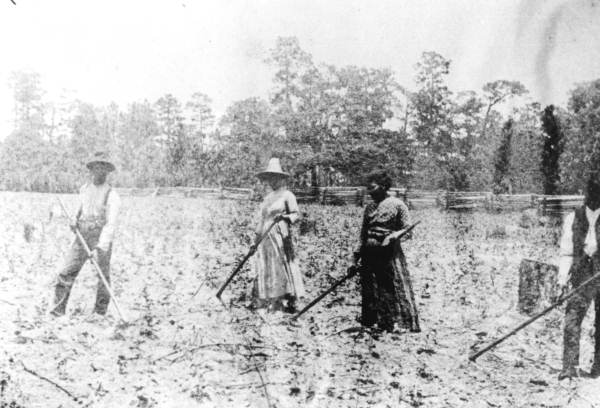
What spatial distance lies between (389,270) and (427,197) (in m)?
13.1

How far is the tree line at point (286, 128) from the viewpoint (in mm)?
6461

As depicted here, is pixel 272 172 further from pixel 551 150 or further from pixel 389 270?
pixel 551 150

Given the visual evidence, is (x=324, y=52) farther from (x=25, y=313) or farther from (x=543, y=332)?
(x=25, y=313)

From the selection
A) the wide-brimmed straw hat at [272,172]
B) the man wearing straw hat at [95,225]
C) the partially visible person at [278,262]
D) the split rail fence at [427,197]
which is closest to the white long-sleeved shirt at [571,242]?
the partially visible person at [278,262]

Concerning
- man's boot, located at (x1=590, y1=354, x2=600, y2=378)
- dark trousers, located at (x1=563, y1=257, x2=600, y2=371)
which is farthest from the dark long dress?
man's boot, located at (x1=590, y1=354, x2=600, y2=378)

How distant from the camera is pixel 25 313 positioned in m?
5.04

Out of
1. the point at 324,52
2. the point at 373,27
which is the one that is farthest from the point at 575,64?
the point at 324,52

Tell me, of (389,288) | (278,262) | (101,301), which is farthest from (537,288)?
(101,301)

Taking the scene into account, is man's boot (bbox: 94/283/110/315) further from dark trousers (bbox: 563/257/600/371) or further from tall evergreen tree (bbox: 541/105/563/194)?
tall evergreen tree (bbox: 541/105/563/194)

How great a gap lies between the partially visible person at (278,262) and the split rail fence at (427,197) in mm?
5434

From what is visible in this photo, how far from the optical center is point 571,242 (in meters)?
4.07

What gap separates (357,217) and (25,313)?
1011 centimetres

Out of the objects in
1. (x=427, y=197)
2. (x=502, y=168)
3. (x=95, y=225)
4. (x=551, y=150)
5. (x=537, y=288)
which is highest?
(x=551, y=150)

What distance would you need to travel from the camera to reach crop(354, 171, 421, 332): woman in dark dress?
492 centimetres
